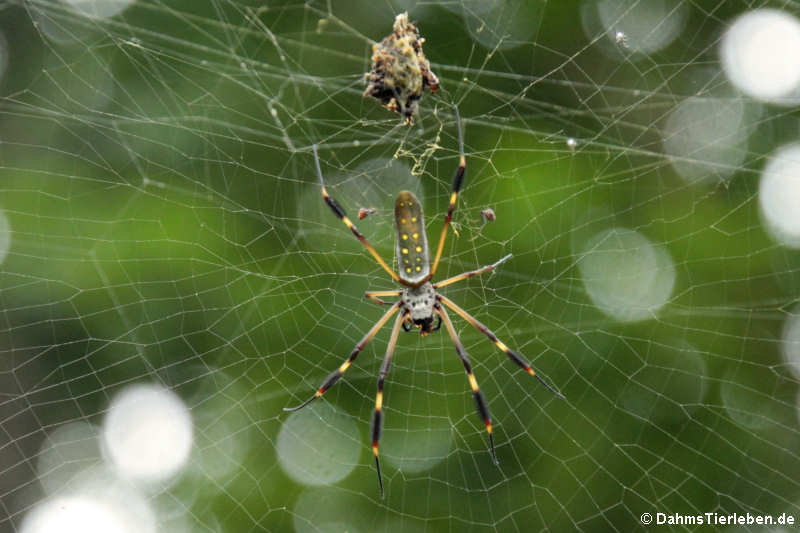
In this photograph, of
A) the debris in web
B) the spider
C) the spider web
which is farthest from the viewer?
the spider web

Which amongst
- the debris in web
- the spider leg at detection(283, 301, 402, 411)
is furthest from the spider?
the debris in web

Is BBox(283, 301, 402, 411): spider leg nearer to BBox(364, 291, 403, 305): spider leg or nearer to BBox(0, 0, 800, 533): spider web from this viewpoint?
BBox(364, 291, 403, 305): spider leg

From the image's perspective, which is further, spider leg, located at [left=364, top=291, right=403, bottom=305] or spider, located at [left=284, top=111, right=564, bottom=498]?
spider leg, located at [left=364, top=291, right=403, bottom=305]

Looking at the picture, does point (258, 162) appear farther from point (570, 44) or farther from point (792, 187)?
point (792, 187)

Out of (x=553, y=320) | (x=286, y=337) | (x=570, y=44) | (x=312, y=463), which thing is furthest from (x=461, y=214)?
(x=312, y=463)

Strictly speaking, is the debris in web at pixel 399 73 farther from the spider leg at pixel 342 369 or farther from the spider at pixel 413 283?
the spider leg at pixel 342 369

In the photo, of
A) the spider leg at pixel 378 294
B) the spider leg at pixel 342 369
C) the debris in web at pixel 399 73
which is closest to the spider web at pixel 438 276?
the spider leg at pixel 342 369

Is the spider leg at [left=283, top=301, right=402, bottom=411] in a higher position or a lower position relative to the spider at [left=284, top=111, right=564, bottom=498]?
lower
